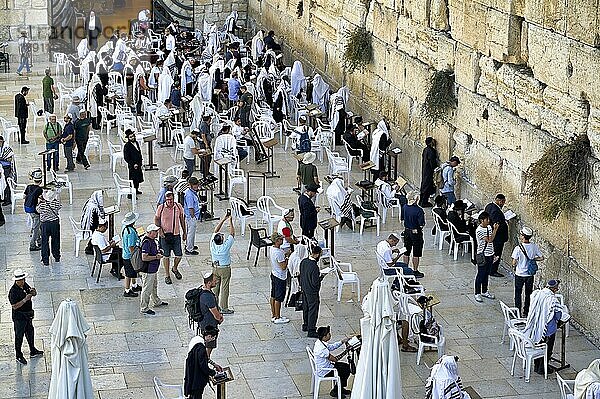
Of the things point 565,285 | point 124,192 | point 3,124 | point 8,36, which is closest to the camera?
point 565,285

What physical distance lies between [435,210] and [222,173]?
490cm

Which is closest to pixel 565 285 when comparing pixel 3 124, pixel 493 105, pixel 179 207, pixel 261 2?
pixel 493 105

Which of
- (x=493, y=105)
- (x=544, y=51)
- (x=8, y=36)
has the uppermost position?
(x=544, y=51)

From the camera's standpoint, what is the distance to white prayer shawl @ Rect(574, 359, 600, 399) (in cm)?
1090

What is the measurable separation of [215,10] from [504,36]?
66.3 feet

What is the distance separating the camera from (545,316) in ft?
44.0

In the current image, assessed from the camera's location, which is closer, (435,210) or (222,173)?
(435,210)

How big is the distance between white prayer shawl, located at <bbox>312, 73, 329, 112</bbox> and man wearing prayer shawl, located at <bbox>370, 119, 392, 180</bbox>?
474cm

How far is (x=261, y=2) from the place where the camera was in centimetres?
3506

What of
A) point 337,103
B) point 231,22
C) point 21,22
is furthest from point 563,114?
point 21,22

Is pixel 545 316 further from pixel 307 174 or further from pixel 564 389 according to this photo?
pixel 307 174

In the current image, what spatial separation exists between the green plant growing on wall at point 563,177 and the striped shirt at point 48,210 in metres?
6.68

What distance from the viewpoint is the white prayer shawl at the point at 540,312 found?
13398mm

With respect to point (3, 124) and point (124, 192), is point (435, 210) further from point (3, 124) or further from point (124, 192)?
point (3, 124)
